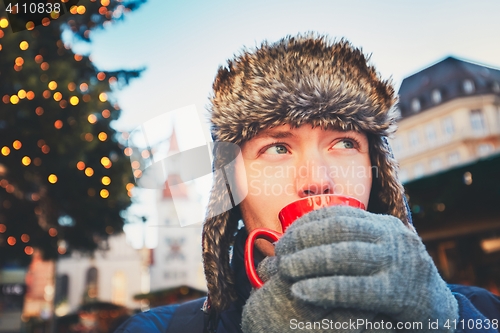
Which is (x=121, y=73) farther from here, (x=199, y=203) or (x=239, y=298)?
(x=239, y=298)

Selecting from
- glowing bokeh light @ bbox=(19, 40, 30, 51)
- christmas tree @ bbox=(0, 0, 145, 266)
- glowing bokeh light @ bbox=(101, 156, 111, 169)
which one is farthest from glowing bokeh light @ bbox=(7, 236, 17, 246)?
glowing bokeh light @ bbox=(19, 40, 30, 51)

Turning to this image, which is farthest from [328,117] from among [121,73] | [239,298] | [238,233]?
[121,73]

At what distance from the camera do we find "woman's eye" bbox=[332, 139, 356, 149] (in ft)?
3.17

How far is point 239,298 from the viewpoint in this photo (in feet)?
3.50

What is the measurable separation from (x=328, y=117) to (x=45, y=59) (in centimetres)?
318

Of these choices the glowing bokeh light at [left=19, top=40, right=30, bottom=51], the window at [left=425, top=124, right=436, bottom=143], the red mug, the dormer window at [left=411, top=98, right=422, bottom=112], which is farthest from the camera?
the glowing bokeh light at [left=19, top=40, right=30, bottom=51]

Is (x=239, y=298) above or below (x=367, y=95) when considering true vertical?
below

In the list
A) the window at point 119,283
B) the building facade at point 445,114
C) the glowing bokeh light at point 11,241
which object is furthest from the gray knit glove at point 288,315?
the window at point 119,283

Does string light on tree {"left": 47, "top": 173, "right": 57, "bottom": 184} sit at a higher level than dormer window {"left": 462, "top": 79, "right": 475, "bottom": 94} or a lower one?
higher

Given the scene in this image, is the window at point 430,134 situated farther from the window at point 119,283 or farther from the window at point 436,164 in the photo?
the window at point 119,283

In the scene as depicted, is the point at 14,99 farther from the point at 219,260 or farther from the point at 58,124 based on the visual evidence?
the point at 219,260

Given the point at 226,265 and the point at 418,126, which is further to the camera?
the point at 418,126

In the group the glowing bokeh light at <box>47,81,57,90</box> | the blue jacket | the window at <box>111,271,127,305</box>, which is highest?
the glowing bokeh light at <box>47,81,57,90</box>

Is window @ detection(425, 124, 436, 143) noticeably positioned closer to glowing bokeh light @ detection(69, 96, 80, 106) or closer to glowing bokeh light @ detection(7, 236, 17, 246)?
glowing bokeh light @ detection(69, 96, 80, 106)
